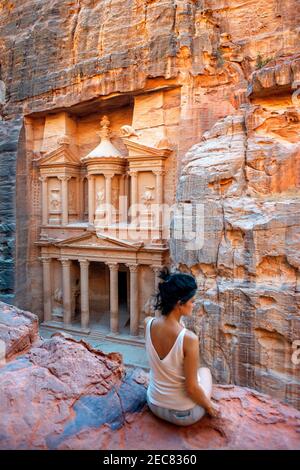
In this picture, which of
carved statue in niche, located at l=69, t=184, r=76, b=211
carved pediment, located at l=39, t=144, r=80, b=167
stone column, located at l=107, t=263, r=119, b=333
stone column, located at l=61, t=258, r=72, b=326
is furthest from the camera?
carved statue in niche, located at l=69, t=184, r=76, b=211

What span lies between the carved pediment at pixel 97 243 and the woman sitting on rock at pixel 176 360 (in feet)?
31.4

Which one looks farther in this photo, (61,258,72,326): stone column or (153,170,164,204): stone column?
(61,258,72,326): stone column

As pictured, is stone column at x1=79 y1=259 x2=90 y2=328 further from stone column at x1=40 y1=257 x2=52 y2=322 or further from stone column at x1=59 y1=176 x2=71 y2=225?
stone column at x1=59 y1=176 x2=71 y2=225

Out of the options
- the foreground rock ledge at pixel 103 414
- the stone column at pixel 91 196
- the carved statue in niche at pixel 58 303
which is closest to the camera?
the foreground rock ledge at pixel 103 414

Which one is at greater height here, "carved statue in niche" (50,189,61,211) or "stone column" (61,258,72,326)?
"carved statue in niche" (50,189,61,211)

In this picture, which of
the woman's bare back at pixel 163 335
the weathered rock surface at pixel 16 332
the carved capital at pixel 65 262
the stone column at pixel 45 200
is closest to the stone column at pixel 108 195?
the carved capital at pixel 65 262

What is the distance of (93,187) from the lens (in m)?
13.4

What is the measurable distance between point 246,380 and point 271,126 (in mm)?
5545

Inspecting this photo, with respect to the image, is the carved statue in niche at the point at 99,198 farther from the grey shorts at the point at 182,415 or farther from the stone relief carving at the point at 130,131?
the grey shorts at the point at 182,415

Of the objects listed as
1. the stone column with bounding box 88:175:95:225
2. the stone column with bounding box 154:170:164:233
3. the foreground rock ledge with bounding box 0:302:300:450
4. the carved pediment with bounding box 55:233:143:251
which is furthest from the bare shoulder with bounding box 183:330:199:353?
the stone column with bounding box 88:175:95:225

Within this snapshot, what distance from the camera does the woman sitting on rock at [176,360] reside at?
6.98ft

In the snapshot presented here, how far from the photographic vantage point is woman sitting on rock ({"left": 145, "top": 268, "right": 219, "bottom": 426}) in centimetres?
213

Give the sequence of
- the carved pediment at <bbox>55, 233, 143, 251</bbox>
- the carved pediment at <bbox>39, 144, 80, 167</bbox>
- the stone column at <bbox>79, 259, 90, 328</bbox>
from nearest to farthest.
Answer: the carved pediment at <bbox>55, 233, 143, 251</bbox>
the stone column at <bbox>79, 259, 90, 328</bbox>
the carved pediment at <bbox>39, 144, 80, 167</bbox>
